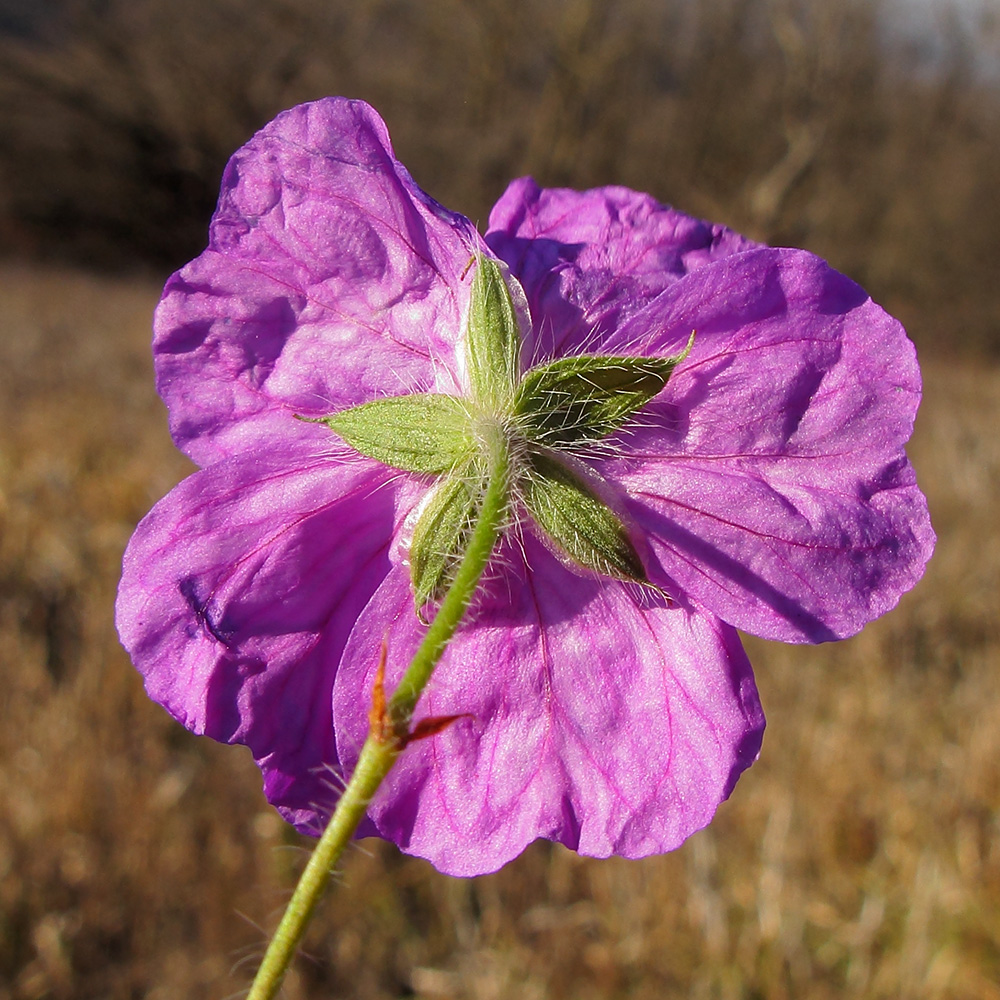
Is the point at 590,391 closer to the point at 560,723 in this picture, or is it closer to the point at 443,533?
the point at 443,533

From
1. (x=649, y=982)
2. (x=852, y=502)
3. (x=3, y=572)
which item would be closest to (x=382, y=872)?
(x=649, y=982)

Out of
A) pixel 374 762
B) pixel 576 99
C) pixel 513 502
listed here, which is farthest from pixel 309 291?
pixel 576 99

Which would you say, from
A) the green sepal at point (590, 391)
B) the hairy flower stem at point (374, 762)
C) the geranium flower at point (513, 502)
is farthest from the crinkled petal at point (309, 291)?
the hairy flower stem at point (374, 762)

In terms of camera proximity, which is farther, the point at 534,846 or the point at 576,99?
the point at 576,99

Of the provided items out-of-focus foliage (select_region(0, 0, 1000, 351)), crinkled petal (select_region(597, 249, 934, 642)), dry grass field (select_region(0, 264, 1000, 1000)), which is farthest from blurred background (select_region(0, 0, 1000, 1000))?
out-of-focus foliage (select_region(0, 0, 1000, 351))

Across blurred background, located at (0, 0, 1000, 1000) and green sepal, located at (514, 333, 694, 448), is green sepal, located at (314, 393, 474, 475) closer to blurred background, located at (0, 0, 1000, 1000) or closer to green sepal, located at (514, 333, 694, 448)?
green sepal, located at (514, 333, 694, 448)

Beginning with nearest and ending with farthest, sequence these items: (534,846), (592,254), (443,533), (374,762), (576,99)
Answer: (374,762), (443,533), (592,254), (534,846), (576,99)
